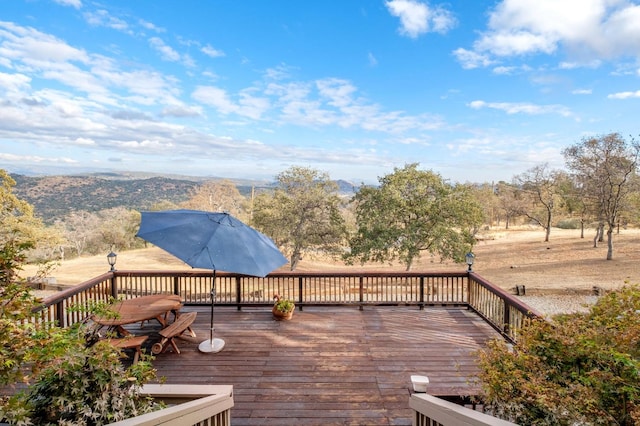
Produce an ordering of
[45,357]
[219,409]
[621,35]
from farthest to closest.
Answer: [621,35] < [219,409] < [45,357]

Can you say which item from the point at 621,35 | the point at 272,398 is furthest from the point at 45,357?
the point at 621,35

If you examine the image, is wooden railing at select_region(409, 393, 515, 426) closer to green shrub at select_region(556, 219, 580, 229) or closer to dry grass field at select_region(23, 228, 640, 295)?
dry grass field at select_region(23, 228, 640, 295)

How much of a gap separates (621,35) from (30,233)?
2259 centimetres

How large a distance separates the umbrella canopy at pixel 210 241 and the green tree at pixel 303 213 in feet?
42.8

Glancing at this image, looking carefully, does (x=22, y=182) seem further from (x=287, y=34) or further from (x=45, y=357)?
(x=45, y=357)

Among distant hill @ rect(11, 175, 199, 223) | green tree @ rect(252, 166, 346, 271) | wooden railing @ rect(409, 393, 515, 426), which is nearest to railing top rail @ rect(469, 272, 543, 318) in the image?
wooden railing @ rect(409, 393, 515, 426)

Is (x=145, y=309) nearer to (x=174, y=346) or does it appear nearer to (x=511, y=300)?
(x=174, y=346)

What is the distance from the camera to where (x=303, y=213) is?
18.1m

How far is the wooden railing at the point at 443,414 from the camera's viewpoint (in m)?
1.60

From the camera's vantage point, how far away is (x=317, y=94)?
80.1ft

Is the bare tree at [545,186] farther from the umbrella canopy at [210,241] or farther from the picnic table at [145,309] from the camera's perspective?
the picnic table at [145,309]

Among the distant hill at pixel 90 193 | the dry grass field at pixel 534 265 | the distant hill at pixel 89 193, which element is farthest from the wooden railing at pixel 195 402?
the distant hill at pixel 89 193

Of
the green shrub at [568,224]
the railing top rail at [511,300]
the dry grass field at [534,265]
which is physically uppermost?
the railing top rail at [511,300]

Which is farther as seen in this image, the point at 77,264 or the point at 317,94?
the point at 317,94
